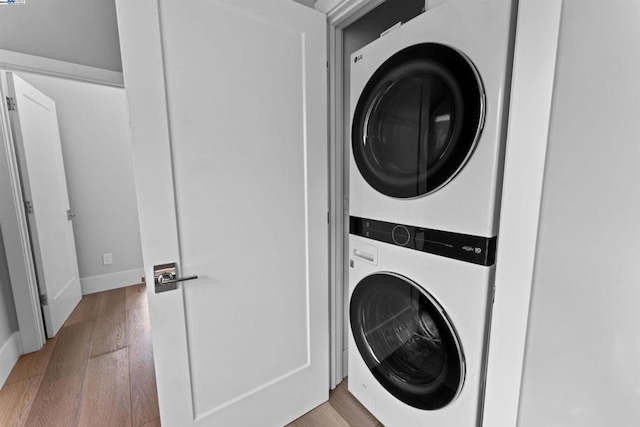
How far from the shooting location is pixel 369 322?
1.24 metres

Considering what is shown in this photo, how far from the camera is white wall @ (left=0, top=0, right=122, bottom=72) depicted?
139 cm

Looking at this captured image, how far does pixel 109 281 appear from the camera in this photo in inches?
114

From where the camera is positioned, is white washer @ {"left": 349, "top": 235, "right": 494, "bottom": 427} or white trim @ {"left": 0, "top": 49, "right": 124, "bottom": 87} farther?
white trim @ {"left": 0, "top": 49, "right": 124, "bottom": 87}

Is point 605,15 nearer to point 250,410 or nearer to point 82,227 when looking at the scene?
point 250,410

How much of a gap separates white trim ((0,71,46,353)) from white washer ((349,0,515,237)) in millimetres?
2312

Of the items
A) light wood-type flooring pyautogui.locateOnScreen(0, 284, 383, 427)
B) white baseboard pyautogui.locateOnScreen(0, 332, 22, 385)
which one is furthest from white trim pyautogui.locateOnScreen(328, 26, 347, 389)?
white baseboard pyautogui.locateOnScreen(0, 332, 22, 385)

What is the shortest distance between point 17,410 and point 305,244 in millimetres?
1834

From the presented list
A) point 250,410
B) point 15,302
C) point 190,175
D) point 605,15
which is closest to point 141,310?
point 15,302

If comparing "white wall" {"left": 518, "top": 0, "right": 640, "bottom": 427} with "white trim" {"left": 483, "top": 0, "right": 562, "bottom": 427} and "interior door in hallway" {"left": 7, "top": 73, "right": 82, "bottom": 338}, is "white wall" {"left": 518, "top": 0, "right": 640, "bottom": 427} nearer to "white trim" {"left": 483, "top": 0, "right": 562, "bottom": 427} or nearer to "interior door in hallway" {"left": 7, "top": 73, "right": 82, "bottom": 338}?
"white trim" {"left": 483, "top": 0, "right": 562, "bottom": 427}

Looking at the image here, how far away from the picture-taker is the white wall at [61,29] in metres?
1.39

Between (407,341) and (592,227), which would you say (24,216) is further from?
(592,227)

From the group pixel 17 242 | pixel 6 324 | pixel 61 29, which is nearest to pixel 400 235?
pixel 61 29

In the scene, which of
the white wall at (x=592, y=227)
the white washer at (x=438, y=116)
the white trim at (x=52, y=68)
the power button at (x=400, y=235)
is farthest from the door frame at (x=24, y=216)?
the white wall at (x=592, y=227)

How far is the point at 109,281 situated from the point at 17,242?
1.32m
